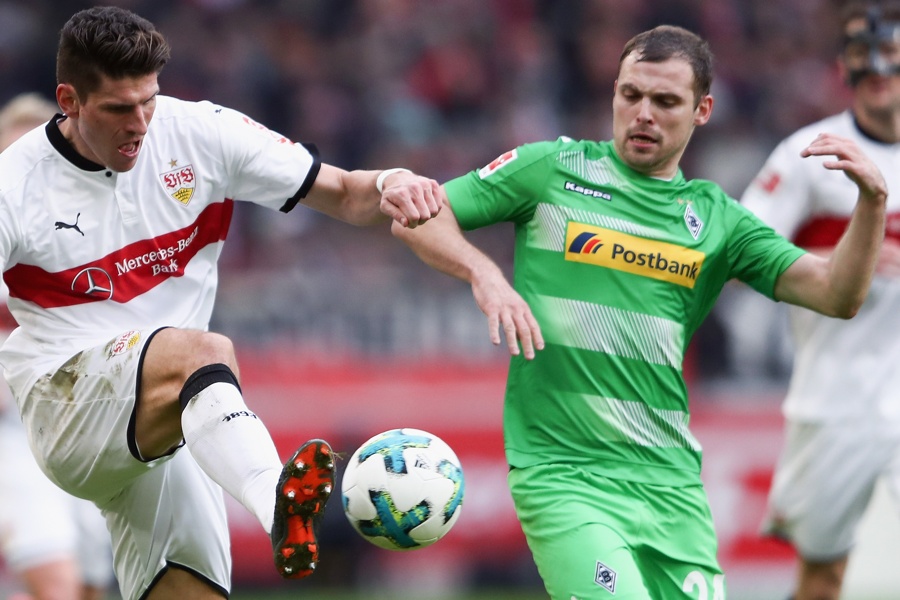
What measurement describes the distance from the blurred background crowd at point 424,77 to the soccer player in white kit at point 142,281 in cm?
617

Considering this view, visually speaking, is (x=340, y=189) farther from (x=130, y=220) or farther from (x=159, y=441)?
(x=159, y=441)

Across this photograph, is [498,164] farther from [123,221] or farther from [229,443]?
[229,443]

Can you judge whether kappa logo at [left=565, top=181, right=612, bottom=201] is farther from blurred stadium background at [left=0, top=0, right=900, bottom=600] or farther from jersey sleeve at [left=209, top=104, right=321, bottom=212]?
blurred stadium background at [left=0, top=0, right=900, bottom=600]

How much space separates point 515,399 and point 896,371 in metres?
2.50

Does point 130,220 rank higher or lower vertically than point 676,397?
higher

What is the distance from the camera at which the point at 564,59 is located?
585 inches

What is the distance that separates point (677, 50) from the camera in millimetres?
5512

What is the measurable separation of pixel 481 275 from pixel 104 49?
157 centimetres

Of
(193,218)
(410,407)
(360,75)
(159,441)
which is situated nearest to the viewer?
(159,441)

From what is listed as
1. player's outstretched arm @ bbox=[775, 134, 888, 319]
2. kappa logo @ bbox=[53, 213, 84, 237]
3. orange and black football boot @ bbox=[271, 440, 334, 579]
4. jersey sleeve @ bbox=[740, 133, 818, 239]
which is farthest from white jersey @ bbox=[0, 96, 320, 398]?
jersey sleeve @ bbox=[740, 133, 818, 239]

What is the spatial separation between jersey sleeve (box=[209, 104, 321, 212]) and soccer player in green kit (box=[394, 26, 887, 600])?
1.52 feet

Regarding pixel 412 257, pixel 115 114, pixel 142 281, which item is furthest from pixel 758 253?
pixel 412 257

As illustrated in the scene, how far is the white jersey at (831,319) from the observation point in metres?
6.88

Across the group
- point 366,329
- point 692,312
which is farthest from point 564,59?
point 692,312
